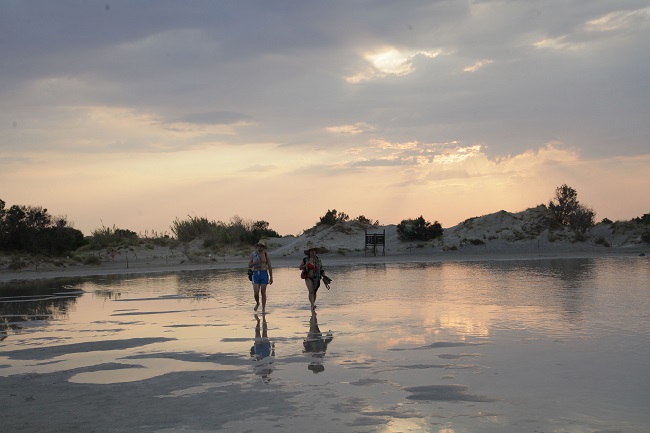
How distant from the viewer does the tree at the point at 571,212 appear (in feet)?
198

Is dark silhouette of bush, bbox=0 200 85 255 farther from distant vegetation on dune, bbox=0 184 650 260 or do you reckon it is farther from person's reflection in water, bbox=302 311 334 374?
person's reflection in water, bbox=302 311 334 374

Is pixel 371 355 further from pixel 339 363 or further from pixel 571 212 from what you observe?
pixel 571 212

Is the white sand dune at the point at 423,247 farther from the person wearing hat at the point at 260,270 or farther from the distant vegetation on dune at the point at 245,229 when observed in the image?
the person wearing hat at the point at 260,270

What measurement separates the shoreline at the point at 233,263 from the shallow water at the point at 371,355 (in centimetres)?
1599

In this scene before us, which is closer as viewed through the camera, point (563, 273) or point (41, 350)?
point (41, 350)

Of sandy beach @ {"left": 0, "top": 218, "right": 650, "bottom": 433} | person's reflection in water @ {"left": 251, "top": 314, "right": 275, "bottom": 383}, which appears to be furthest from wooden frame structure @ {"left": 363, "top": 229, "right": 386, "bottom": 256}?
person's reflection in water @ {"left": 251, "top": 314, "right": 275, "bottom": 383}

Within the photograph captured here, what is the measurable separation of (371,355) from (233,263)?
34.2m

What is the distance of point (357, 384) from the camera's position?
348 inches

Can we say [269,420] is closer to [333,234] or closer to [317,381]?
[317,381]

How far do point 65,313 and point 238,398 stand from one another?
37.5 ft

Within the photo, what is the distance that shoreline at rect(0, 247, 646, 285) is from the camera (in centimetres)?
3700

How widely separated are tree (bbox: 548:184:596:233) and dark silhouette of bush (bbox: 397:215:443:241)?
35.7 feet

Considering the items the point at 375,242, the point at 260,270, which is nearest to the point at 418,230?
the point at 375,242

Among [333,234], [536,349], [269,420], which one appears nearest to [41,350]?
[269,420]
